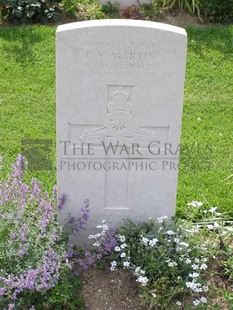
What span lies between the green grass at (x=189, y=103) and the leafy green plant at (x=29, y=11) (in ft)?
0.65

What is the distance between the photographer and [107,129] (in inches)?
161

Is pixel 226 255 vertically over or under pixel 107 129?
under

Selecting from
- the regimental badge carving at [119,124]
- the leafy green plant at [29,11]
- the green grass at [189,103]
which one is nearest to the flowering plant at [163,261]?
the regimental badge carving at [119,124]

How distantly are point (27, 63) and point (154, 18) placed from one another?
204 cm

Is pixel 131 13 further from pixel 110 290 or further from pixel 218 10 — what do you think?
pixel 110 290

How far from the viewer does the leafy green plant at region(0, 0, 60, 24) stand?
316 inches

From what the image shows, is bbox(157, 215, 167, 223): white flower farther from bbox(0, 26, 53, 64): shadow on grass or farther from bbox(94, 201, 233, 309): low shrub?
bbox(0, 26, 53, 64): shadow on grass

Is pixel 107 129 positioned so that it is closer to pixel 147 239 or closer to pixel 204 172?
pixel 147 239

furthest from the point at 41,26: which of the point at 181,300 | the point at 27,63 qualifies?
Answer: the point at 181,300

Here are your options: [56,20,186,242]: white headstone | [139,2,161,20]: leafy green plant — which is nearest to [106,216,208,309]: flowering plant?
[56,20,186,242]: white headstone

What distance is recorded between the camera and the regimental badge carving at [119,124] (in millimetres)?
3982

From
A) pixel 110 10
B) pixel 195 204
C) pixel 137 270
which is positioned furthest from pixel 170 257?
pixel 110 10

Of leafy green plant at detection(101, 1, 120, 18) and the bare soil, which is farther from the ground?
leafy green plant at detection(101, 1, 120, 18)

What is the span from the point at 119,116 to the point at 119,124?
2.3 inches
